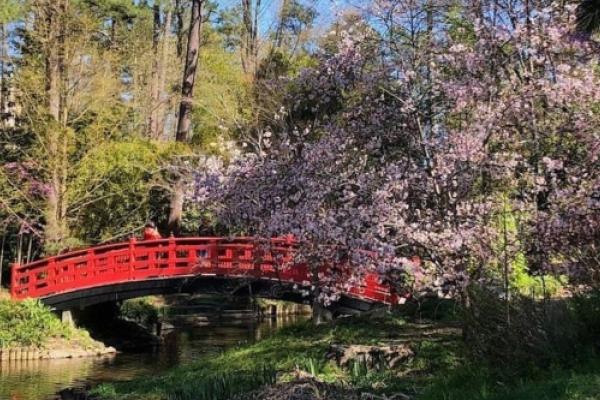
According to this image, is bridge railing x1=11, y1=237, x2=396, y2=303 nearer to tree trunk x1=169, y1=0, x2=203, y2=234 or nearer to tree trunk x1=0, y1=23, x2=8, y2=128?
tree trunk x1=169, y1=0, x2=203, y2=234

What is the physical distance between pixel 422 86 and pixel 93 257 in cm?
1291

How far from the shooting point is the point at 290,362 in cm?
1134

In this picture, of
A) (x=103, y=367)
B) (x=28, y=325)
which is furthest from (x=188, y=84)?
(x=103, y=367)

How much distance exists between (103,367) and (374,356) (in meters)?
9.75

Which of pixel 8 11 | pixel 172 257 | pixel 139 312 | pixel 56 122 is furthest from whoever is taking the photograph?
pixel 139 312

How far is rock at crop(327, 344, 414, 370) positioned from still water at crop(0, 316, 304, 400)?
6412mm

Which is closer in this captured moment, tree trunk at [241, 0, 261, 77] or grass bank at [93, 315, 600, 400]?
grass bank at [93, 315, 600, 400]

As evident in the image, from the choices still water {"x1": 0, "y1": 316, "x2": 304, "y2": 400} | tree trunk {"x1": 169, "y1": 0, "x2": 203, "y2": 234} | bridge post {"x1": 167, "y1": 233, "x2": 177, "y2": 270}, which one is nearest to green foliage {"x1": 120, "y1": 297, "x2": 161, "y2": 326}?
still water {"x1": 0, "y1": 316, "x2": 304, "y2": 400}

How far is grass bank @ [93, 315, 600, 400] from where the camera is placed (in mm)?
6554

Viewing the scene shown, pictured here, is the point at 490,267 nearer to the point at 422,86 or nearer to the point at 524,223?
the point at 524,223

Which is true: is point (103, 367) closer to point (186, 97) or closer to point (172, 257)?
point (172, 257)

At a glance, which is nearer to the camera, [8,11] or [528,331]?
[528,331]

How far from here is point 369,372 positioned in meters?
9.92

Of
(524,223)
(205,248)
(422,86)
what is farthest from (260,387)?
(205,248)
